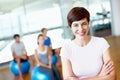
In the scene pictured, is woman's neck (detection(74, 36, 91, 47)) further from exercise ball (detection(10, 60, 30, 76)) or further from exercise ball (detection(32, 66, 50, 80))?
exercise ball (detection(10, 60, 30, 76))

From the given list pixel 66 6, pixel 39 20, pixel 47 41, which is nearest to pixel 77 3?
pixel 66 6

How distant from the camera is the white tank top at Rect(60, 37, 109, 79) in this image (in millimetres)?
1621

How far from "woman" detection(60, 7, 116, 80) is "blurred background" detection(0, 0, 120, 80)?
193 inches

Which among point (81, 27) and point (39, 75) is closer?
point (81, 27)

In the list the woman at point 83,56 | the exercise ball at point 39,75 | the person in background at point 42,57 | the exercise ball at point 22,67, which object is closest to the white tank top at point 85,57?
the woman at point 83,56

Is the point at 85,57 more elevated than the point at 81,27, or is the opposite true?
the point at 81,27

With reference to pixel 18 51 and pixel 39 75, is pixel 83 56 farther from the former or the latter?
pixel 18 51

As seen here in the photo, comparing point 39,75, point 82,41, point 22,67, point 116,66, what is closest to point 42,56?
point 39,75

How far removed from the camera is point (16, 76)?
6.00m

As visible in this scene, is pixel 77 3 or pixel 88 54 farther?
pixel 77 3

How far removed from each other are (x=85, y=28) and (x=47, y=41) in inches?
191

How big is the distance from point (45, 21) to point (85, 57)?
23.1 feet

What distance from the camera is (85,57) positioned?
1633mm

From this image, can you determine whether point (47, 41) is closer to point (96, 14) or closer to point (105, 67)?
point (96, 14)
